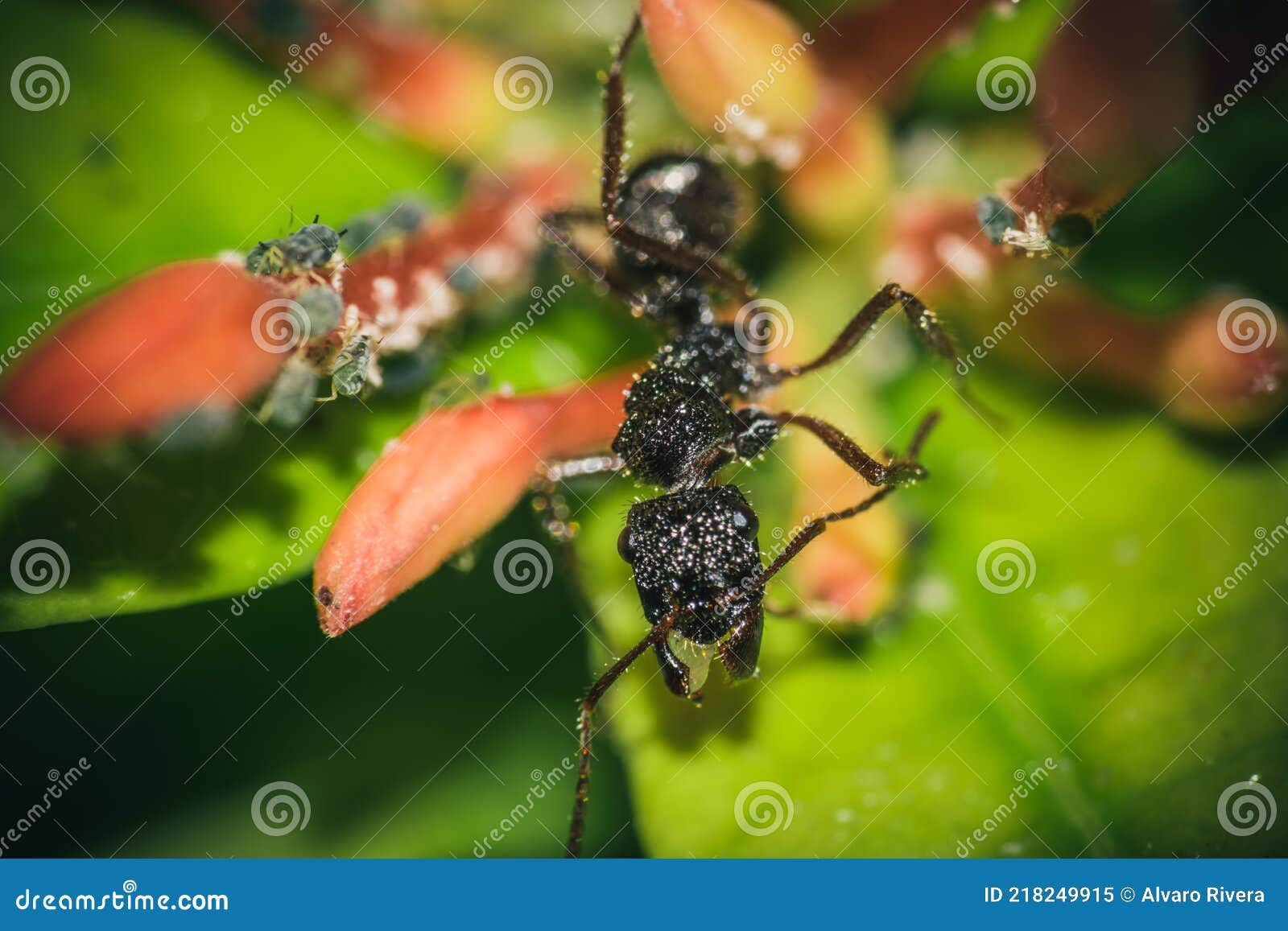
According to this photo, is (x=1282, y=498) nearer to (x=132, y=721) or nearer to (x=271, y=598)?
(x=271, y=598)

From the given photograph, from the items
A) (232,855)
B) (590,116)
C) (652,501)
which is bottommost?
(232,855)

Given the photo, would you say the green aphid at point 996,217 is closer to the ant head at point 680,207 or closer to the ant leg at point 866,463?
the ant leg at point 866,463

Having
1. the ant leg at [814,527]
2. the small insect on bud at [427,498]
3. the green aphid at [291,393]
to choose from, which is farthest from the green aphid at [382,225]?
the ant leg at [814,527]

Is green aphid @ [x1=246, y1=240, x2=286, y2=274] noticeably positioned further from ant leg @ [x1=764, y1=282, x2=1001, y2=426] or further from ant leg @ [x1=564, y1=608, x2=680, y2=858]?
ant leg @ [x1=764, y1=282, x2=1001, y2=426]

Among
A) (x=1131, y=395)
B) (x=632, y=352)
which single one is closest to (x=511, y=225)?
(x=632, y=352)

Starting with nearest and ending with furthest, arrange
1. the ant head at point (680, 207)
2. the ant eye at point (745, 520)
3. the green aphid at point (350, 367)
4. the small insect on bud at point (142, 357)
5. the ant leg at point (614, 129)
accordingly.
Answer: the small insect on bud at point (142, 357) < the green aphid at point (350, 367) < the ant eye at point (745, 520) < the ant leg at point (614, 129) < the ant head at point (680, 207)

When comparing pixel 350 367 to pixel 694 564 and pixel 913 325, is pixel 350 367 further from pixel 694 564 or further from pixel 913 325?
pixel 913 325
